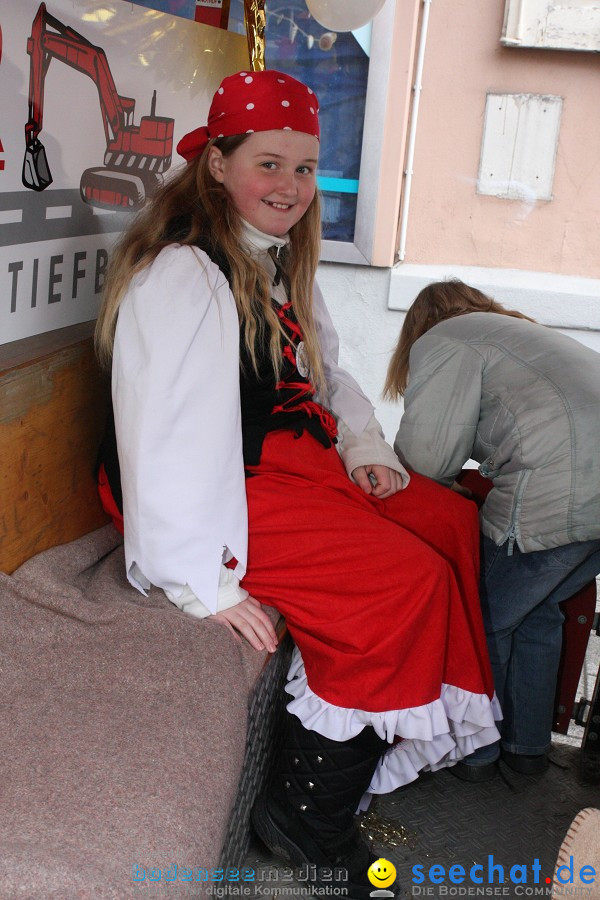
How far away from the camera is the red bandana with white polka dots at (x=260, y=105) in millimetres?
1791

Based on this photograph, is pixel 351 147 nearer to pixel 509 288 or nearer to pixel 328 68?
pixel 328 68

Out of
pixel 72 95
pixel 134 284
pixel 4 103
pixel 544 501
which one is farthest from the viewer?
pixel 544 501

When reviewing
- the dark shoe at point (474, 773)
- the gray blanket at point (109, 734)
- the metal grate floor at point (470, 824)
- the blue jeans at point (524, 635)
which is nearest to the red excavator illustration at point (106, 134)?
the gray blanket at point (109, 734)

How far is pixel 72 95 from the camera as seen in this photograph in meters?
1.75

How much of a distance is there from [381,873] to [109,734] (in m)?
0.74

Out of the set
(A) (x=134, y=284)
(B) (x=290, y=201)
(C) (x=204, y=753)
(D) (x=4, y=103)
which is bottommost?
(C) (x=204, y=753)

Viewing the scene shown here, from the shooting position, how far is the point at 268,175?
1.82 metres

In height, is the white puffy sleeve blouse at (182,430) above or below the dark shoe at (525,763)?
above

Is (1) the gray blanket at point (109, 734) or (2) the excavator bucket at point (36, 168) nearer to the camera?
(1) the gray blanket at point (109, 734)

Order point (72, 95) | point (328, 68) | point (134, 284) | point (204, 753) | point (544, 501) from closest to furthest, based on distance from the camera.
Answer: point (204, 753) < point (134, 284) < point (72, 95) < point (544, 501) < point (328, 68)

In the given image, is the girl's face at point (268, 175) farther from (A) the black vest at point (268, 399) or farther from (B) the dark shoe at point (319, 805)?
(B) the dark shoe at point (319, 805)

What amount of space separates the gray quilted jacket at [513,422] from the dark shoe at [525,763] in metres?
0.53

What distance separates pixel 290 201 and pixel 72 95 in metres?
0.49

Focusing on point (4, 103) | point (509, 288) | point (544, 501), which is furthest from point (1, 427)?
point (509, 288)
